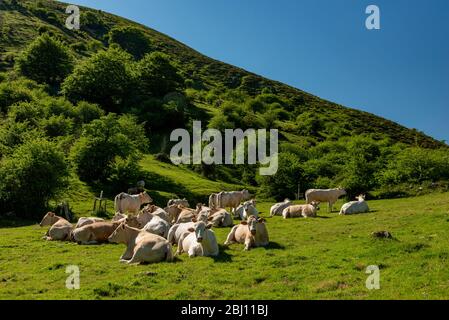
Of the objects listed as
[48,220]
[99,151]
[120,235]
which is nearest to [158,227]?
[120,235]

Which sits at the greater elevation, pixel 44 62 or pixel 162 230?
pixel 44 62

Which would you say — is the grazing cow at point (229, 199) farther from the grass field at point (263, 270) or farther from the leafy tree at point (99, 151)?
the leafy tree at point (99, 151)

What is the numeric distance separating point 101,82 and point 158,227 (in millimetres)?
75442

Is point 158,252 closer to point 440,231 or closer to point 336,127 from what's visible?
point 440,231

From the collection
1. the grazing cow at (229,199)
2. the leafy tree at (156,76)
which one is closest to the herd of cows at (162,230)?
the grazing cow at (229,199)

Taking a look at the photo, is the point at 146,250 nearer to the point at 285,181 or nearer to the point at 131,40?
the point at 285,181

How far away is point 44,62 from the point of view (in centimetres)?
10062

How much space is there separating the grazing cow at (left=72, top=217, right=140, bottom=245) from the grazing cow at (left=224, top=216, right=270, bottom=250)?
16.3 ft

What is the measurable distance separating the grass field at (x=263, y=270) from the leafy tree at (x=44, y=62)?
3402 inches

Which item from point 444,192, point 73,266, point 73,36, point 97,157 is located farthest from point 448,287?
point 73,36
